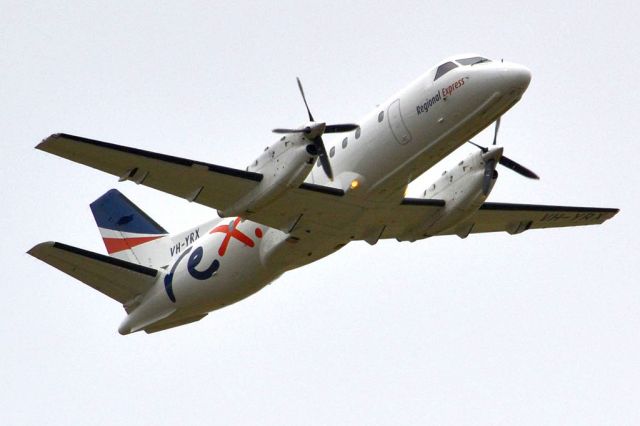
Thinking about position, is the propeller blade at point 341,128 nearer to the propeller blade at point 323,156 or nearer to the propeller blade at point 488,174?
the propeller blade at point 323,156

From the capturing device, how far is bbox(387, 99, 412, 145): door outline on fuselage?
2667cm

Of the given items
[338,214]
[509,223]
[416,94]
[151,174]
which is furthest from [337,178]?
[509,223]

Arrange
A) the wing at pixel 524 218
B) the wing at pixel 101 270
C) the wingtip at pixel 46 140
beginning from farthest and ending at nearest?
the wing at pixel 524 218 < the wing at pixel 101 270 < the wingtip at pixel 46 140

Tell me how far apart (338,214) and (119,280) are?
7.05 m

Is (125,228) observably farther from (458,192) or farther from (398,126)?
(398,126)

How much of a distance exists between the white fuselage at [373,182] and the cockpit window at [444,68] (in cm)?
13

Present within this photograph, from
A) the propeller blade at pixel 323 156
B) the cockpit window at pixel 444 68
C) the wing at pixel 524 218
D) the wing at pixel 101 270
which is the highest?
the cockpit window at pixel 444 68

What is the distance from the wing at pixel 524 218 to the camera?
3131cm

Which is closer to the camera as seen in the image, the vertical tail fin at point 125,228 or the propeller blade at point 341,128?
the propeller blade at point 341,128

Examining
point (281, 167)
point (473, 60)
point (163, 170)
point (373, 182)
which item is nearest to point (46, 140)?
point (163, 170)

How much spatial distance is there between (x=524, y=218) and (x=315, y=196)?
26.1ft

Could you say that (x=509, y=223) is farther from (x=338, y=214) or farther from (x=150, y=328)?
(x=150, y=328)

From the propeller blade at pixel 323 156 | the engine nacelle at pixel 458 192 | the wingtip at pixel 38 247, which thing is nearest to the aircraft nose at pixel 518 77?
the engine nacelle at pixel 458 192

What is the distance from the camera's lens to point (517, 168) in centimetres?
3089
